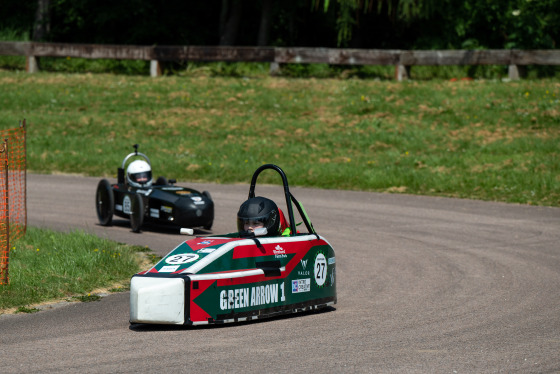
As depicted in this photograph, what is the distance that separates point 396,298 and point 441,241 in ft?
14.0

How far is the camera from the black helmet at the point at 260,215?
28.7 feet

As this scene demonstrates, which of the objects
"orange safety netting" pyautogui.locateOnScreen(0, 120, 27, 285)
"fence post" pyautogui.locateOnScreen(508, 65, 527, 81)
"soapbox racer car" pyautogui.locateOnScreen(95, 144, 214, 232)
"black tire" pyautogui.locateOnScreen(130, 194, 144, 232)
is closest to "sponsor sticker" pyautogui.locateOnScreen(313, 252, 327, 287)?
"orange safety netting" pyautogui.locateOnScreen(0, 120, 27, 285)

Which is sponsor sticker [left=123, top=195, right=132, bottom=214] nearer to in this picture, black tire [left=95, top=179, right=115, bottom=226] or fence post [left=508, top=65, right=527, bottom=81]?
black tire [left=95, top=179, right=115, bottom=226]

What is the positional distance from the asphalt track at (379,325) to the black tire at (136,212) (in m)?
0.26

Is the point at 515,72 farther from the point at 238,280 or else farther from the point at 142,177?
the point at 238,280

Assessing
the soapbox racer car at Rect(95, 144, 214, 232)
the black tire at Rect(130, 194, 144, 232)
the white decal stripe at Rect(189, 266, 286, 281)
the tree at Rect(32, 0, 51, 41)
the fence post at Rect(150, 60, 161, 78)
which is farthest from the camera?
the tree at Rect(32, 0, 51, 41)

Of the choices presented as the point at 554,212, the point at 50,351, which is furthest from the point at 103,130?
the point at 50,351

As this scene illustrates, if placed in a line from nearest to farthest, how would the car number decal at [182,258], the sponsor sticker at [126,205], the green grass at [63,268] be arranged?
1. the car number decal at [182,258]
2. the green grass at [63,268]
3. the sponsor sticker at [126,205]

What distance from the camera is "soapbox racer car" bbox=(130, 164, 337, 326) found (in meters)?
7.69

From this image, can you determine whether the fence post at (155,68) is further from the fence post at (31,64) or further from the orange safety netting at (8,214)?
the orange safety netting at (8,214)

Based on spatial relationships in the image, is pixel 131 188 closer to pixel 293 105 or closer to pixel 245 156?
pixel 245 156

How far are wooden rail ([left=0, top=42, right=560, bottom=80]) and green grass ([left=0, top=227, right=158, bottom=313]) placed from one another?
58.1 feet

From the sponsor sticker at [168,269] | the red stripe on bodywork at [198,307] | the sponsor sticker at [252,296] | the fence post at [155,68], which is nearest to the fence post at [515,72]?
the fence post at [155,68]

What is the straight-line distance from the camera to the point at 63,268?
33.8ft
